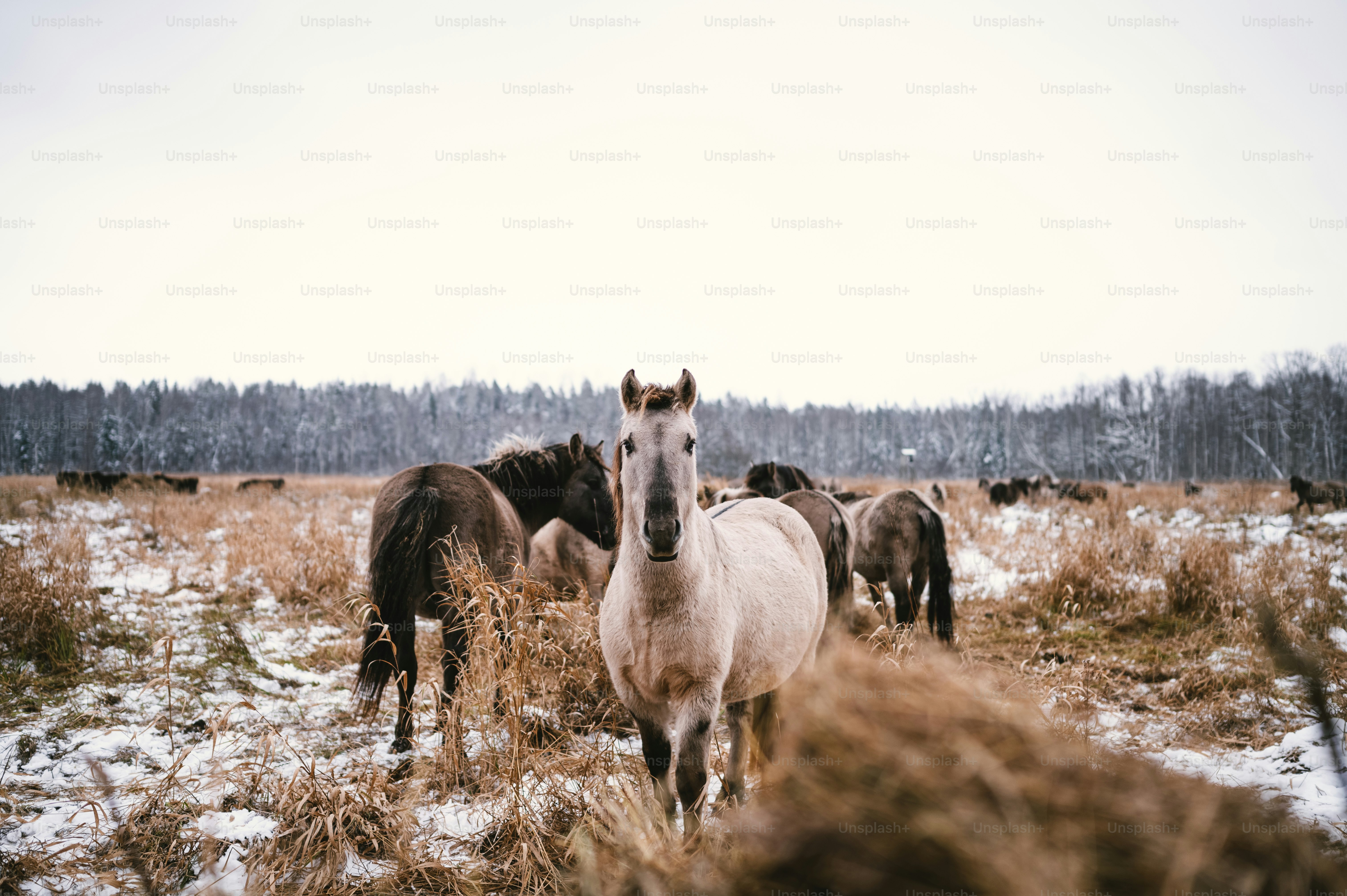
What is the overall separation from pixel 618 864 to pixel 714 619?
1406mm

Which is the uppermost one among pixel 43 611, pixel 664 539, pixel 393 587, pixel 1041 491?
pixel 664 539

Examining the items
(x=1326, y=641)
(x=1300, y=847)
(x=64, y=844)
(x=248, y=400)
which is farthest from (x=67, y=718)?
(x=248, y=400)

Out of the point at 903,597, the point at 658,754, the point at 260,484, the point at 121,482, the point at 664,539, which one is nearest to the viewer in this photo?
the point at 664,539

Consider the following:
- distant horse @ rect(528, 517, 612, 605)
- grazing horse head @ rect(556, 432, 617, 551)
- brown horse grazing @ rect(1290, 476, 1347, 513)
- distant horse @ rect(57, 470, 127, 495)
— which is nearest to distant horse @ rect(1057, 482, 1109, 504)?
brown horse grazing @ rect(1290, 476, 1347, 513)

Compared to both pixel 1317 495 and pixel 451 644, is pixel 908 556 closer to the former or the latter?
pixel 451 644

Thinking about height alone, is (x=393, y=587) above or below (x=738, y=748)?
above

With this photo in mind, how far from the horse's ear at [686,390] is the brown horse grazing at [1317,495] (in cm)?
2221

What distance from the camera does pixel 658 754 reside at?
10.5ft

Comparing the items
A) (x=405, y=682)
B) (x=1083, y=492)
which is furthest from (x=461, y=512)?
(x=1083, y=492)

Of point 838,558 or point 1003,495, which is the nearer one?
point 838,558

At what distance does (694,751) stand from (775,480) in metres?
6.79

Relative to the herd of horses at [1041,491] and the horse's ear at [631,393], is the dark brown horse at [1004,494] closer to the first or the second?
the herd of horses at [1041,491]

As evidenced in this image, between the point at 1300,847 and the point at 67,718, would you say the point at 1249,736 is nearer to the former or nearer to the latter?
the point at 1300,847

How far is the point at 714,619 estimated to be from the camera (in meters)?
3.05
